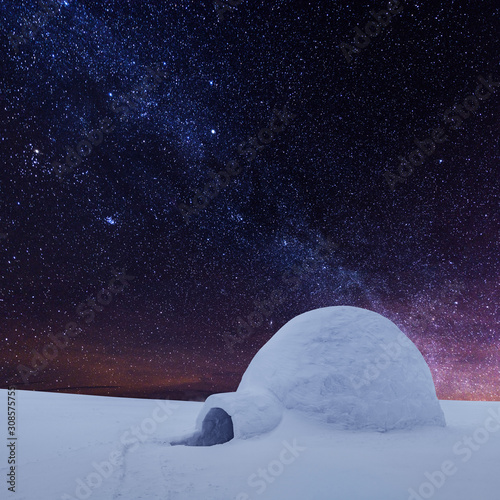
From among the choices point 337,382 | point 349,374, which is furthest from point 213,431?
point 349,374

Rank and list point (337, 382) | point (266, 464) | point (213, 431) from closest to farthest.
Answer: point (266, 464) < point (337, 382) < point (213, 431)

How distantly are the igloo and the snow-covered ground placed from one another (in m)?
0.27

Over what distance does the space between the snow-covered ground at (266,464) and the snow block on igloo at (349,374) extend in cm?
28

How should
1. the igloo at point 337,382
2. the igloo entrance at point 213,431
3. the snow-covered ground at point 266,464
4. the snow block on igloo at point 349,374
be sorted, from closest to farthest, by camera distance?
1. the snow-covered ground at point 266,464
2. the igloo at point 337,382
3. the snow block on igloo at point 349,374
4. the igloo entrance at point 213,431

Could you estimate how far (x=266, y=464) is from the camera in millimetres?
5578

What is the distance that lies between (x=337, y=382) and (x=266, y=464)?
2.66 m

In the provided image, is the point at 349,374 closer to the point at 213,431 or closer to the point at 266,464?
the point at 266,464

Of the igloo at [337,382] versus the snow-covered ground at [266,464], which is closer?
the snow-covered ground at [266,464]

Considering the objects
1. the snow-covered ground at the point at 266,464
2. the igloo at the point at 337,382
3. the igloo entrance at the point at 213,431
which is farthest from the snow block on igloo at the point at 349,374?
the igloo entrance at the point at 213,431

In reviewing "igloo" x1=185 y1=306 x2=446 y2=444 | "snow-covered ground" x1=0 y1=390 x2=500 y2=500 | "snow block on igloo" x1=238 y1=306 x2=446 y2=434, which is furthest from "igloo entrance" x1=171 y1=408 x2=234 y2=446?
"snow block on igloo" x1=238 y1=306 x2=446 y2=434

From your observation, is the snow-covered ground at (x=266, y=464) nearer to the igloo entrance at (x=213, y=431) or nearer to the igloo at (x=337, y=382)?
the igloo at (x=337, y=382)

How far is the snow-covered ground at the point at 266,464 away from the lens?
4660 mm

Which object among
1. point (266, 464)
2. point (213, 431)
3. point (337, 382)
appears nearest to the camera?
point (266, 464)

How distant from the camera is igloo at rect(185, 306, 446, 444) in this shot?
7336 mm
